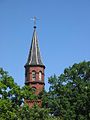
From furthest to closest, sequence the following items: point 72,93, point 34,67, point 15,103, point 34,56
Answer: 1. point 34,56
2. point 34,67
3. point 72,93
4. point 15,103

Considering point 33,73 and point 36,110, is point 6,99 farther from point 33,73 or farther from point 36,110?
point 33,73

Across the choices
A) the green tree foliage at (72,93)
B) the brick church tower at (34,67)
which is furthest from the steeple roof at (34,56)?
the green tree foliage at (72,93)

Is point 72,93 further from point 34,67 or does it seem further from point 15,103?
point 15,103

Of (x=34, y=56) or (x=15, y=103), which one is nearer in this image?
(x=15, y=103)

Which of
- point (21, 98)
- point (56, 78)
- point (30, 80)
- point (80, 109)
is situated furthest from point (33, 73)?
point (21, 98)

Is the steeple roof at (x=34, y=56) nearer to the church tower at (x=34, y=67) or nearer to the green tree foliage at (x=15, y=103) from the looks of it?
the church tower at (x=34, y=67)

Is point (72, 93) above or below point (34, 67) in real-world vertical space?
below

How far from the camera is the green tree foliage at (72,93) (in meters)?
70.6

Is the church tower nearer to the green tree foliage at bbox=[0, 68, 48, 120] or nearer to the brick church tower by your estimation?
the brick church tower

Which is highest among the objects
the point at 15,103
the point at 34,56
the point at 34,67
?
the point at 34,56

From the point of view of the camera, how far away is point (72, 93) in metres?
72.9

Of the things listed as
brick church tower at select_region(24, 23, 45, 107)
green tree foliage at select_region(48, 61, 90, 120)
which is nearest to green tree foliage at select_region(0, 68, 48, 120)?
Answer: green tree foliage at select_region(48, 61, 90, 120)

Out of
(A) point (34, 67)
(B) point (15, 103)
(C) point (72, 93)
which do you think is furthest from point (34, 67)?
(B) point (15, 103)

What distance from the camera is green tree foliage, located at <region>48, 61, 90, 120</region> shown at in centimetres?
7062
